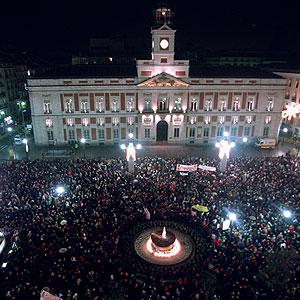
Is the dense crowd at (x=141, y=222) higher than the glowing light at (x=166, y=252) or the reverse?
higher

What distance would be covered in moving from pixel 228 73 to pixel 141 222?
35.9 m

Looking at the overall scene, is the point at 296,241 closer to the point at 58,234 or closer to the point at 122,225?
the point at 122,225

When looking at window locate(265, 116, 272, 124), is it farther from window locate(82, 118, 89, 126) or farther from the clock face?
window locate(82, 118, 89, 126)

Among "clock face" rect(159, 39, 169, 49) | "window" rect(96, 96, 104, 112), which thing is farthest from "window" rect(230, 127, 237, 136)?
"window" rect(96, 96, 104, 112)

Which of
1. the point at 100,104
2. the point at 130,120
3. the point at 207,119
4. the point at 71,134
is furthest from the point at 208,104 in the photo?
the point at 71,134

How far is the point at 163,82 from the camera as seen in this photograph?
48.9 meters

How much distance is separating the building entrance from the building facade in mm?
164

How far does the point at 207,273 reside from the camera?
18.8 meters

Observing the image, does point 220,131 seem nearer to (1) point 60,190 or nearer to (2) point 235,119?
(2) point 235,119

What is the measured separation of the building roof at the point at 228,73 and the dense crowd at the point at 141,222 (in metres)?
20.0

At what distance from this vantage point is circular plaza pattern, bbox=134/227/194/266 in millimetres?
21603

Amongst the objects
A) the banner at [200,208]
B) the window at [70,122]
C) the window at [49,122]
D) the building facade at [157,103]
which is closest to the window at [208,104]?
the building facade at [157,103]

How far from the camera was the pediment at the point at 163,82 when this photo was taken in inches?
1909

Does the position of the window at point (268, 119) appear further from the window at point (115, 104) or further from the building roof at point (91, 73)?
the window at point (115, 104)
